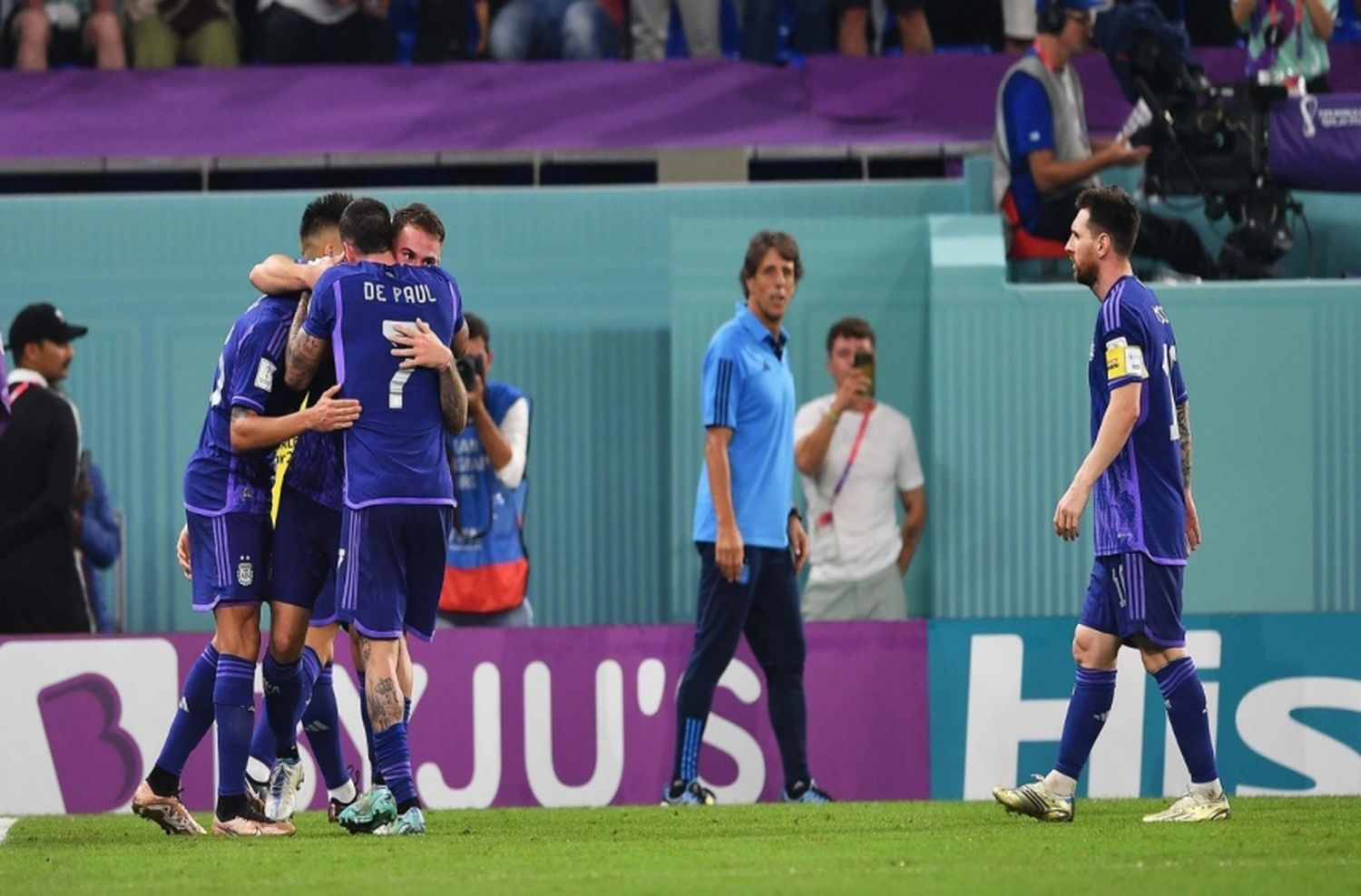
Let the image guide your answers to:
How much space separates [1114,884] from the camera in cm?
583

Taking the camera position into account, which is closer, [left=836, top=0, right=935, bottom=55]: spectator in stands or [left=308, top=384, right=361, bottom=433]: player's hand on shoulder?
[left=308, top=384, right=361, bottom=433]: player's hand on shoulder

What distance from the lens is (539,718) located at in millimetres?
10719

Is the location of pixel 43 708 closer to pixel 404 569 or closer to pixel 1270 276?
pixel 404 569

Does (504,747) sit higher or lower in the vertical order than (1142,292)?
lower

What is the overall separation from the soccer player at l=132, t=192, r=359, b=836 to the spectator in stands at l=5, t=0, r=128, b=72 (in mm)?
6866

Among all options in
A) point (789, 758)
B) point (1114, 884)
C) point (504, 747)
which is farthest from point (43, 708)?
point (1114, 884)

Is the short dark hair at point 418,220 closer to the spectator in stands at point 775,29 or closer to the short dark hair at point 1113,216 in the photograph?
the short dark hair at point 1113,216

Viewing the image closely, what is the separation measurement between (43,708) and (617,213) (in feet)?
14.2

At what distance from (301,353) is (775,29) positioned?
23.4ft

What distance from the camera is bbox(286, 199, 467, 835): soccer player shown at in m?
7.46

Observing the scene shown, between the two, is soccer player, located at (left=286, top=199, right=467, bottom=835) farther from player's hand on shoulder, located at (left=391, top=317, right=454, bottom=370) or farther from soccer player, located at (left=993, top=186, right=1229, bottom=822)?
soccer player, located at (left=993, top=186, right=1229, bottom=822)

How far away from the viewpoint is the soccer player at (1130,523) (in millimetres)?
7512

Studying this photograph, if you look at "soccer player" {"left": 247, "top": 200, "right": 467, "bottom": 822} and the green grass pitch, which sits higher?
"soccer player" {"left": 247, "top": 200, "right": 467, "bottom": 822}

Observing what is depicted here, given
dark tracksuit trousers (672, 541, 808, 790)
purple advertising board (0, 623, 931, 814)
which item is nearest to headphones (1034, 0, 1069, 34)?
purple advertising board (0, 623, 931, 814)
